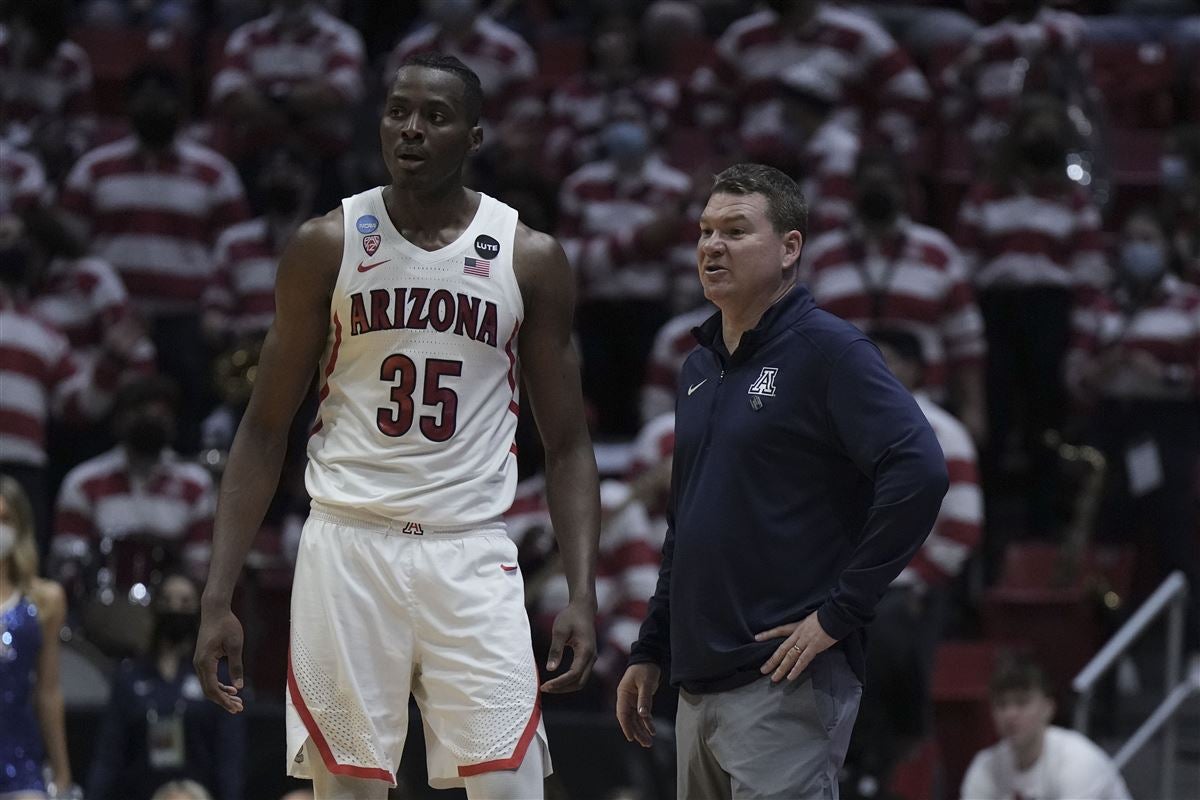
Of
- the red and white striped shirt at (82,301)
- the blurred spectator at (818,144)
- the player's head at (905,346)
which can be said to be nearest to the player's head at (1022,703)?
the player's head at (905,346)

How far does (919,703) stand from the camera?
8.51 meters

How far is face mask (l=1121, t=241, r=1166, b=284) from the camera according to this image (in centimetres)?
1089

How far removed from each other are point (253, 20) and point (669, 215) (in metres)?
4.07

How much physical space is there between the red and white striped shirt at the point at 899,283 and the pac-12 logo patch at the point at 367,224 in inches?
218

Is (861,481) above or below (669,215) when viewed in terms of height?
below

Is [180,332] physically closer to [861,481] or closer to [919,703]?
[919,703]

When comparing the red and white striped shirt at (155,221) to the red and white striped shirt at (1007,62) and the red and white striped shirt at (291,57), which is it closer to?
the red and white striped shirt at (291,57)

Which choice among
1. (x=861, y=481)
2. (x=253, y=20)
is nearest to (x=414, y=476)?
(x=861, y=481)

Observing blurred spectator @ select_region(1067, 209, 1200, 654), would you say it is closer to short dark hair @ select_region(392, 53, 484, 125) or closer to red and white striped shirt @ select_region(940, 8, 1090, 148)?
red and white striped shirt @ select_region(940, 8, 1090, 148)

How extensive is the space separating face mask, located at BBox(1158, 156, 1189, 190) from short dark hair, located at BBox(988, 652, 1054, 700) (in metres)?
4.99

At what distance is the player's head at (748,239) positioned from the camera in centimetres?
470

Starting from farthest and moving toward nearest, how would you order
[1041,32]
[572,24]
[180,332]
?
[572,24]
[1041,32]
[180,332]

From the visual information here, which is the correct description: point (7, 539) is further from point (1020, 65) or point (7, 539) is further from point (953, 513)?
point (1020, 65)

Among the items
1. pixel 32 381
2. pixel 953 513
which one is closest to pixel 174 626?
pixel 32 381
